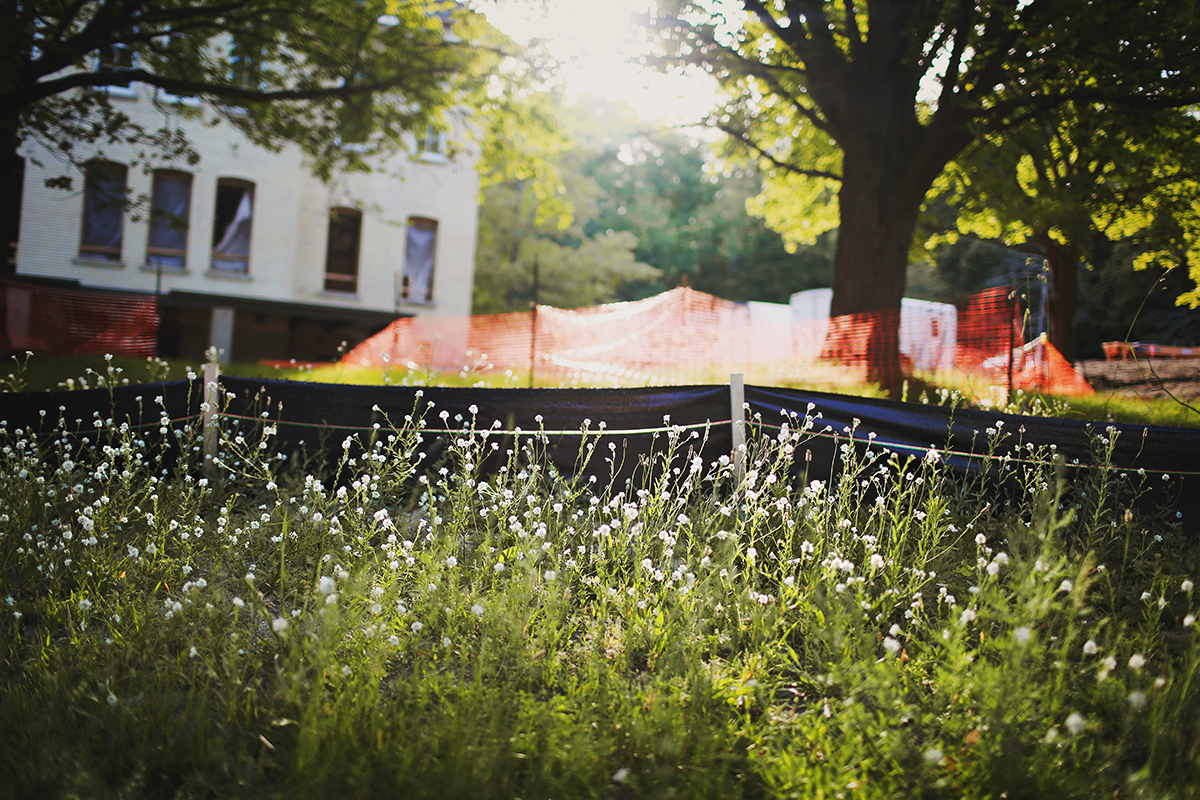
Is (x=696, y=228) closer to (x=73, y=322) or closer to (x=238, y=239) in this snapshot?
(x=238, y=239)

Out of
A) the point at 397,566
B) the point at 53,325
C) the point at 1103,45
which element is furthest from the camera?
the point at 53,325

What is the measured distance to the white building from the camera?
2044cm

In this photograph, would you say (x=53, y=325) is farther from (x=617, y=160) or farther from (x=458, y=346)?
(x=617, y=160)

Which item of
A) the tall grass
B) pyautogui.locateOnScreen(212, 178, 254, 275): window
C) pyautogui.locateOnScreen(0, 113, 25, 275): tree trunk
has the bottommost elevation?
the tall grass

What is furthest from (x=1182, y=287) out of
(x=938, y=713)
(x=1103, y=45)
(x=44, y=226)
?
(x=44, y=226)

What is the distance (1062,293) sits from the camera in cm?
1942

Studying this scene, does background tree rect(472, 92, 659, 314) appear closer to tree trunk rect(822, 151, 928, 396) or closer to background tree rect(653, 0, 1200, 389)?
background tree rect(653, 0, 1200, 389)

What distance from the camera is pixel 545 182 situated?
1756cm

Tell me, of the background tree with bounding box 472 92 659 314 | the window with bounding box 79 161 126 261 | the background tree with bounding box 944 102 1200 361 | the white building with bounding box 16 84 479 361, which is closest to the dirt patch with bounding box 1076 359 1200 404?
the background tree with bounding box 944 102 1200 361

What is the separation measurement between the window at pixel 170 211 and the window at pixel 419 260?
6063 mm

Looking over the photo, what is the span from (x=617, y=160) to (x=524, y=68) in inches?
1499

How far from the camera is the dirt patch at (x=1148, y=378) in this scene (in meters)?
14.1

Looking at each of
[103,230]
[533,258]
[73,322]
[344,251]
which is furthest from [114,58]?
[533,258]

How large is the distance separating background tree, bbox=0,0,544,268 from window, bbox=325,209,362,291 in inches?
338
